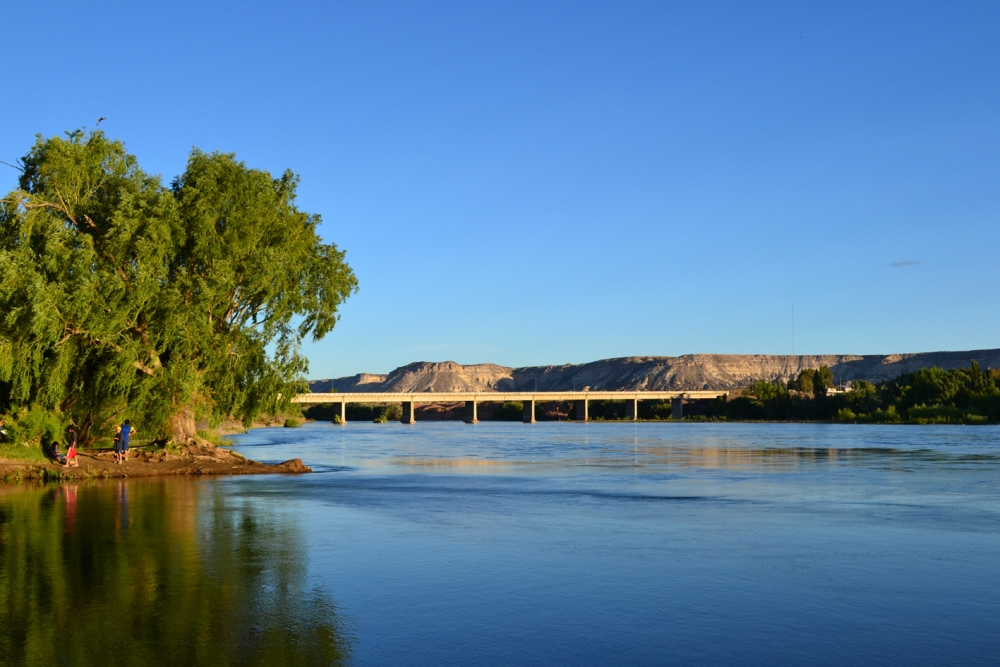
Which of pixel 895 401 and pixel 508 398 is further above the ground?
pixel 508 398

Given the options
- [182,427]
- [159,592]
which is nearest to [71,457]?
[182,427]

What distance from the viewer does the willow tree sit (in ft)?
110

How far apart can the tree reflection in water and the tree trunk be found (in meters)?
16.4

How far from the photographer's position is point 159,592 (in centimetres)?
1323

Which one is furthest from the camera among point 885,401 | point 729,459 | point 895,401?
point 885,401

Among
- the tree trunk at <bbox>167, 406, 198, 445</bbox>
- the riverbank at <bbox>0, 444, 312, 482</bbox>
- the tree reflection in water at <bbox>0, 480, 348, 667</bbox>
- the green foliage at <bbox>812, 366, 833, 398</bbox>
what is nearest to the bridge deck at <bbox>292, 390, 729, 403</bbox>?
the green foliage at <bbox>812, 366, 833, 398</bbox>

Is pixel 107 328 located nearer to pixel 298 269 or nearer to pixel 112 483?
pixel 112 483

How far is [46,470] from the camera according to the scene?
32656mm

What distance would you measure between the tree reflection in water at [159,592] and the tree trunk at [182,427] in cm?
1642

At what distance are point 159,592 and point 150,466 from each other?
25016mm

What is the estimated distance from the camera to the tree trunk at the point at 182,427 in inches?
1555

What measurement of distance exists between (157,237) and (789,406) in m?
150

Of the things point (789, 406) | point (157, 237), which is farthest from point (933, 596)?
point (789, 406)

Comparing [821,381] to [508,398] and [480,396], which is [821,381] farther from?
[480,396]
